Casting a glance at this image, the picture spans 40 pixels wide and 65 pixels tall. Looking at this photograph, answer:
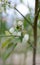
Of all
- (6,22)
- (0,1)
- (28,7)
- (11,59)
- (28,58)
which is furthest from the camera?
(11,59)

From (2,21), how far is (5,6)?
1.37 ft

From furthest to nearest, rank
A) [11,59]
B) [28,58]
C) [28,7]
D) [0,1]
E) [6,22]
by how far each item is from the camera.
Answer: [11,59], [28,58], [6,22], [28,7], [0,1]

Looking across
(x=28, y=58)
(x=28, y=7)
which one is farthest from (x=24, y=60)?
Result: (x=28, y=7)

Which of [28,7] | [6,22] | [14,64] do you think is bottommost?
[14,64]

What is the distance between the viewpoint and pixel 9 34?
1.96 feet

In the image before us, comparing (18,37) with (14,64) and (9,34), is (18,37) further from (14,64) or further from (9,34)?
(14,64)

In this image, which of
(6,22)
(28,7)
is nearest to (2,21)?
(6,22)

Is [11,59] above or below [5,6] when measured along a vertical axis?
below

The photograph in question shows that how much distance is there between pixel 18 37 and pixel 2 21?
1.32 ft

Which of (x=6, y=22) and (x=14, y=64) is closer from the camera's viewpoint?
(x=6, y=22)

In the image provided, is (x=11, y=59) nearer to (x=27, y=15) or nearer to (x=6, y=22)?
(x=6, y=22)

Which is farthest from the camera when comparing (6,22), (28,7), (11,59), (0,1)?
(11,59)

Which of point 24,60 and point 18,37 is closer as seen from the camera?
point 18,37

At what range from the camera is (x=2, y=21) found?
0.97 meters
